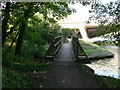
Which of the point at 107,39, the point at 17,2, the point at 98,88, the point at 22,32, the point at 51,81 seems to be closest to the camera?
the point at 107,39

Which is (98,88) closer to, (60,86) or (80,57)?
(60,86)

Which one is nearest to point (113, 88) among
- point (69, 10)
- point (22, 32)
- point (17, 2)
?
point (69, 10)

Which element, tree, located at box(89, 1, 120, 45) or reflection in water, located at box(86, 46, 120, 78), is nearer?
tree, located at box(89, 1, 120, 45)

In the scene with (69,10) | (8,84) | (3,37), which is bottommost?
(8,84)

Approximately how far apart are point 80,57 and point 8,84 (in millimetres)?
4117

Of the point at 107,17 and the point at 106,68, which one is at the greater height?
the point at 107,17

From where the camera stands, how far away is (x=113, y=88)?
3516mm

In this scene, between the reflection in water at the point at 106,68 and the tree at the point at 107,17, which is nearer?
the tree at the point at 107,17

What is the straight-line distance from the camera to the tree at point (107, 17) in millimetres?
2787

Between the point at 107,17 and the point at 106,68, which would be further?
the point at 106,68

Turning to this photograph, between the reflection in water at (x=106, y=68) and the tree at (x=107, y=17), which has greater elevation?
the tree at (x=107, y=17)

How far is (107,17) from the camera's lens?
2.96m

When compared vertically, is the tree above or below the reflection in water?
above

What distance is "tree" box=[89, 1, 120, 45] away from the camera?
2.79 meters
